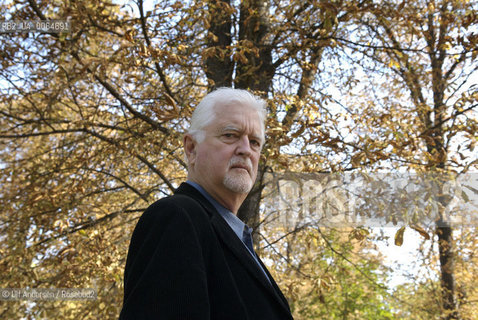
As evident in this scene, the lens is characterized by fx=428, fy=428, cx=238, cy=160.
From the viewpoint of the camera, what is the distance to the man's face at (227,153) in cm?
208

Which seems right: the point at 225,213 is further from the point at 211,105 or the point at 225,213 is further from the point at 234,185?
the point at 211,105

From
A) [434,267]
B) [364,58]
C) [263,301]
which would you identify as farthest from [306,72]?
[434,267]

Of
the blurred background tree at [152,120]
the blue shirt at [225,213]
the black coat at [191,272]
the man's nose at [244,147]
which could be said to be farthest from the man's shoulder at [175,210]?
the blurred background tree at [152,120]

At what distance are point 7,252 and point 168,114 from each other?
333 cm

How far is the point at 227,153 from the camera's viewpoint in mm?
2168

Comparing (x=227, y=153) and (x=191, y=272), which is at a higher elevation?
(x=227, y=153)

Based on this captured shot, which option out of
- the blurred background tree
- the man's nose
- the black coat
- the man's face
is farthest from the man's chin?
the blurred background tree

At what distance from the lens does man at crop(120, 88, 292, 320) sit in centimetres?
133

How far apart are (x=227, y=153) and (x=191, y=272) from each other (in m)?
0.90

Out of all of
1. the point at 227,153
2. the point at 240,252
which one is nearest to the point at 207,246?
the point at 240,252

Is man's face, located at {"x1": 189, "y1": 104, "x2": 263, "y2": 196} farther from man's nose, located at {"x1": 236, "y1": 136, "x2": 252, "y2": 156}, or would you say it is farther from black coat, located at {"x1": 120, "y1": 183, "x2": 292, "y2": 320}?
black coat, located at {"x1": 120, "y1": 183, "x2": 292, "y2": 320}

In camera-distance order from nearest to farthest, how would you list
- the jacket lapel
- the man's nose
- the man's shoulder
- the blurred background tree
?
the man's shoulder → the jacket lapel → the man's nose → the blurred background tree

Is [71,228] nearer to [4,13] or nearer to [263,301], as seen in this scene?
[4,13]

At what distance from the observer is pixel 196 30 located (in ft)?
21.8
